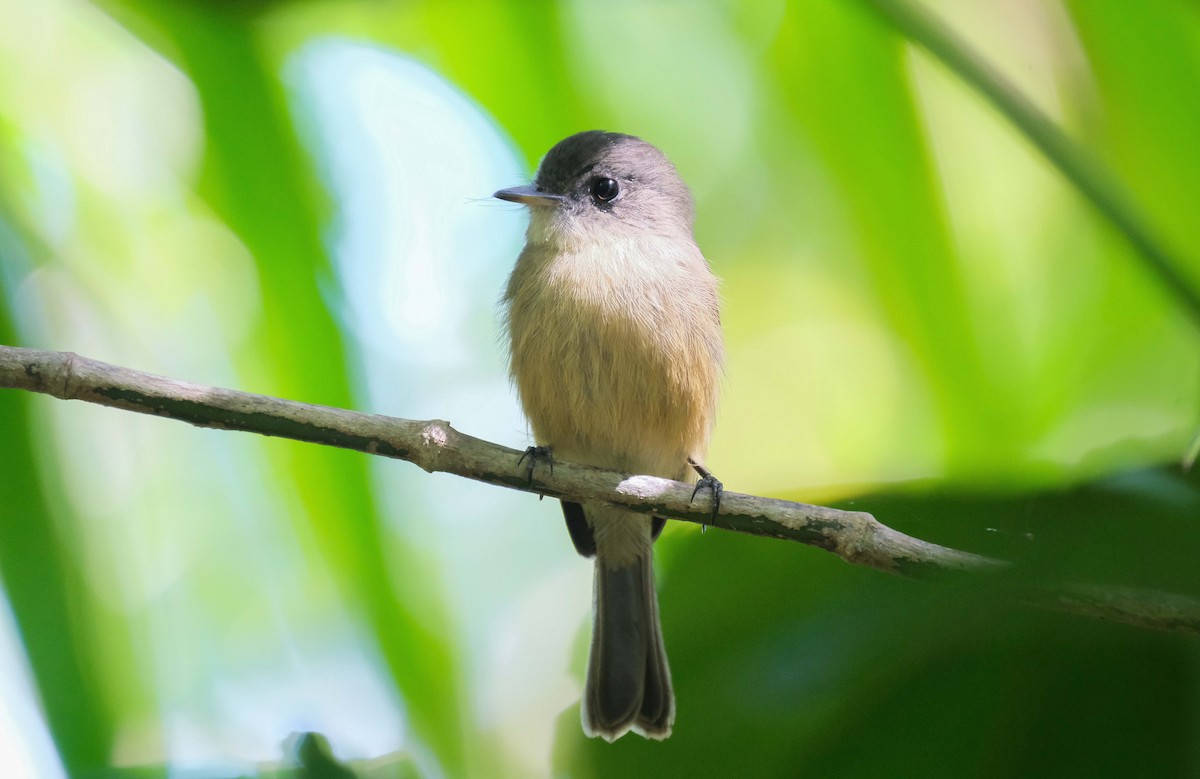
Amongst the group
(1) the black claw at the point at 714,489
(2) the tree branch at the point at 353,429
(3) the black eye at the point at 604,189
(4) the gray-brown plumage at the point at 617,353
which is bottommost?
(2) the tree branch at the point at 353,429

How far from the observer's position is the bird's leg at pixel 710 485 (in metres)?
1.90

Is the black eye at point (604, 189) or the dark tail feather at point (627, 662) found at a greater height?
the black eye at point (604, 189)

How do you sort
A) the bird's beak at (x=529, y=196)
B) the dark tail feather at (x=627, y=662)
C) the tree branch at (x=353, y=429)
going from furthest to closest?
the bird's beak at (x=529, y=196), the dark tail feather at (x=627, y=662), the tree branch at (x=353, y=429)

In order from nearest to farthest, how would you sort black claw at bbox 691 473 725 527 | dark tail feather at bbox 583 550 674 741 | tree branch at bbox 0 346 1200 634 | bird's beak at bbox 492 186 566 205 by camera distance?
tree branch at bbox 0 346 1200 634, black claw at bbox 691 473 725 527, dark tail feather at bbox 583 550 674 741, bird's beak at bbox 492 186 566 205

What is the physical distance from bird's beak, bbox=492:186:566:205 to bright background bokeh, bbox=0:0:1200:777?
0.66 ft

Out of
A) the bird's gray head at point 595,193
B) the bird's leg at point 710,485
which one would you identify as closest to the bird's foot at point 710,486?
the bird's leg at point 710,485

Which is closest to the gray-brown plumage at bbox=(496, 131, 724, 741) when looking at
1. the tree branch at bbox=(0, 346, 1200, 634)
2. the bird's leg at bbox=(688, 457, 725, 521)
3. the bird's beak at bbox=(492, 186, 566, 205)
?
the bird's beak at bbox=(492, 186, 566, 205)

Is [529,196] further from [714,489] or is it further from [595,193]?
[714,489]

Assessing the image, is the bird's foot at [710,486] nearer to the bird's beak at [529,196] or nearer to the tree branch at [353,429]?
the tree branch at [353,429]

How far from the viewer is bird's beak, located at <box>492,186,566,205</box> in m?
2.98

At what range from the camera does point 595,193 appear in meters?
3.07

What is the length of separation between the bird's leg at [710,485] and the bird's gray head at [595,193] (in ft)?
2.37

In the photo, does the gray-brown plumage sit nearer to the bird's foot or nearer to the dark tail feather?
the dark tail feather

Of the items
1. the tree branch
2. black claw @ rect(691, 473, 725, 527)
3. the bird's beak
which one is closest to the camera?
the tree branch
